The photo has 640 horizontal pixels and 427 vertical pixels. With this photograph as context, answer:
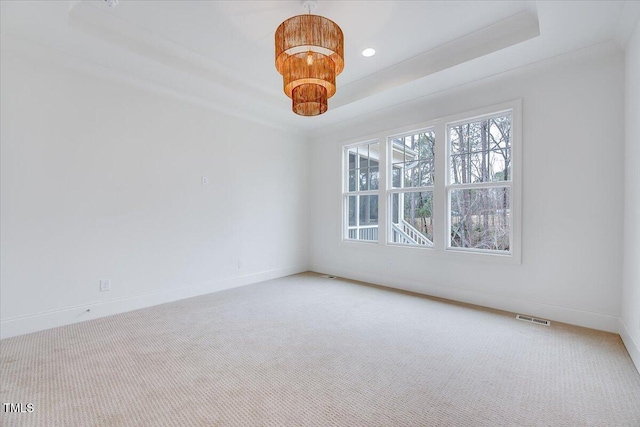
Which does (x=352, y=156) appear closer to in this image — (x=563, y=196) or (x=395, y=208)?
(x=395, y=208)

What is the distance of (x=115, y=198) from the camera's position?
132 inches

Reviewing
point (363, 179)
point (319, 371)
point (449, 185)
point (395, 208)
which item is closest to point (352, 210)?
point (363, 179)

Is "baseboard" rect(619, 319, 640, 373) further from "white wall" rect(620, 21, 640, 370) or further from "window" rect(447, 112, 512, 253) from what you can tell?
"window" rect(447, 112, 512, 253)

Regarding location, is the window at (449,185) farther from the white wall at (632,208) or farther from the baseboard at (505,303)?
the white wall at (632,208)

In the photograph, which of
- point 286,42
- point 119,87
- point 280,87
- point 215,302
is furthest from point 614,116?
point 119,87

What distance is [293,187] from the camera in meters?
5.41

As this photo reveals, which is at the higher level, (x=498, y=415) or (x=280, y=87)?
(x=280, y=87)

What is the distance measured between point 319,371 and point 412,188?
2.93 meters

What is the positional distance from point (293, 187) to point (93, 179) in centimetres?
295

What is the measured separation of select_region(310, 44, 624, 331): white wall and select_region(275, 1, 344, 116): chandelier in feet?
6.55

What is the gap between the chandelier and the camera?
7.40ft

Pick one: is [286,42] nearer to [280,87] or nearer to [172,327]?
[280,87]

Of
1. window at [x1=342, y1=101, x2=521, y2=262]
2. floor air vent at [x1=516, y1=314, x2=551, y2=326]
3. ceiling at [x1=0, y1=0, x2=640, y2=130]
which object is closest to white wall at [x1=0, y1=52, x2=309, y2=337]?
ceiling at [x1=0, y1=0, x2=640, y2=130]

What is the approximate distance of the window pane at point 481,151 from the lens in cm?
347
